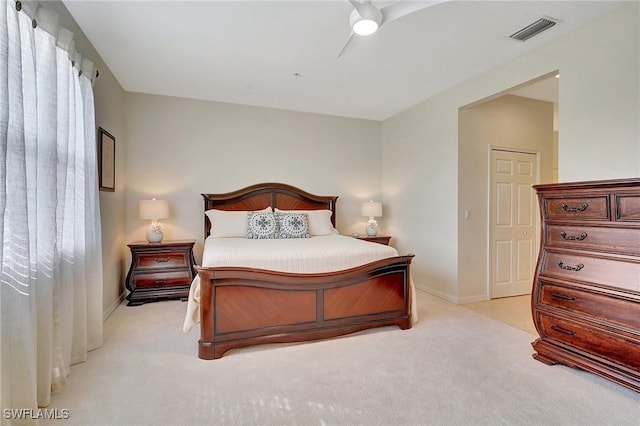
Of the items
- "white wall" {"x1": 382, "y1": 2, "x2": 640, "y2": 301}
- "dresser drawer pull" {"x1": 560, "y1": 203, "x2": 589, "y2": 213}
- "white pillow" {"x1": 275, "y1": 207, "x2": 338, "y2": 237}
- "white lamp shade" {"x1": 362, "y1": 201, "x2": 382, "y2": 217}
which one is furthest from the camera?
"white lamp shade" {"x1": 362, "y1": 201, "x2": 382, "y2": 217}

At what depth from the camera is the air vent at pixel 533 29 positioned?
259 centimetres

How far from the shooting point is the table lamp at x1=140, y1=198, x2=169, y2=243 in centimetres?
394

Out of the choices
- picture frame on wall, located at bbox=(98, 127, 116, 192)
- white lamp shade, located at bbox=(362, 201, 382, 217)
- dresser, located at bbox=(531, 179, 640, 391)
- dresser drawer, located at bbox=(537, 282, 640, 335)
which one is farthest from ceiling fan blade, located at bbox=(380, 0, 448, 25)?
white lamp shade, located at bbox=(362, 201, 382, 217)

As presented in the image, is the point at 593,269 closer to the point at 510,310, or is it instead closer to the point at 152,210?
the point at 510,310

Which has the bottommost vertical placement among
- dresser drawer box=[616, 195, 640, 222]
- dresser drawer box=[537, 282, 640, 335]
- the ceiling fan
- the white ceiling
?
dresser drawer box=[537, 282, 640, 335]

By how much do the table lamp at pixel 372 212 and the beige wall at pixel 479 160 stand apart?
137cm

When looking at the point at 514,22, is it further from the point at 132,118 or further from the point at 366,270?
the point at 132,118

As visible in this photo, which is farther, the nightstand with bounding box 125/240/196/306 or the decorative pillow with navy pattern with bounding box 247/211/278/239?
the decorative pillow with navy pattern with bounding box 247/211/278/239

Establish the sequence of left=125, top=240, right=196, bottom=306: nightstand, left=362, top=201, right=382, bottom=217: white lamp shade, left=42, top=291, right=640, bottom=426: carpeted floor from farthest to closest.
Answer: left=362, top=201, right=382, bottom=217: white lamp shade
left=125, top=240, right=196, bottom=306: nightstand
left=42, top=291, right=640, bottom=426: carpeted floor

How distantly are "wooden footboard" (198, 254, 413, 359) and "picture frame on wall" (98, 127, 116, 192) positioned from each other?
5.99ft

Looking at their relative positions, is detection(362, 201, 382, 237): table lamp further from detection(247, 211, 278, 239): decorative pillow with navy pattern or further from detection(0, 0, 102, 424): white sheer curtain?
detection(0, 0, 102, 424): white sheer curtain

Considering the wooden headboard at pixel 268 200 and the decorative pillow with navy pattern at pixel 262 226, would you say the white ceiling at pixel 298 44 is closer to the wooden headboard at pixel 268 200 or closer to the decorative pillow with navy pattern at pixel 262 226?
the wooden headboard at pixel 268 200

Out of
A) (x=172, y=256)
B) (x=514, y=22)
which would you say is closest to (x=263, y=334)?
(x=172, y=256)

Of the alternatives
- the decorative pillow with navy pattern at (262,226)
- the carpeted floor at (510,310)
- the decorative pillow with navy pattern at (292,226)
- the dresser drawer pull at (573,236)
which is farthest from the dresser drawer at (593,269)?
the decorative pillow with navy pattern at (262,226)
